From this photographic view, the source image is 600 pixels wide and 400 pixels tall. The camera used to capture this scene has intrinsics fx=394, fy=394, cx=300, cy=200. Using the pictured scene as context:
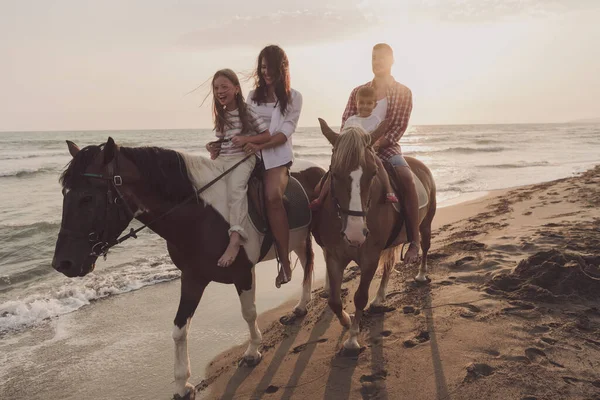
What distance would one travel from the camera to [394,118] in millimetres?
4203

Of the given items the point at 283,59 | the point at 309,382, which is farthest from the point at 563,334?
the point at 283,59

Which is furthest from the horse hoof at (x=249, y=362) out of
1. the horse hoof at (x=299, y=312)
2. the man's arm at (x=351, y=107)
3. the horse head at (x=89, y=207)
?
the man's arm at (x=351, y=107)

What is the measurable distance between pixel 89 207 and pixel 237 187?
3.72ft

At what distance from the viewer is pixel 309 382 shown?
3.37 m

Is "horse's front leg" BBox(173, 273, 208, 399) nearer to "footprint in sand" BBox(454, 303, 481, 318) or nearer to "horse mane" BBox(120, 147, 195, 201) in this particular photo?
"horse mane" BBox(120, 147, 195, 201)

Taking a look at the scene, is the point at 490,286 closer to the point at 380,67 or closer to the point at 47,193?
the point at 380,67

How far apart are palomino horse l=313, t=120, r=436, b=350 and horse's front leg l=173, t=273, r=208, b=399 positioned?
124cm

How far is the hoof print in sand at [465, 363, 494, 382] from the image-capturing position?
9.93 feet

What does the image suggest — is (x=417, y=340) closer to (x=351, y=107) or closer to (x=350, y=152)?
(x=350, y=152)

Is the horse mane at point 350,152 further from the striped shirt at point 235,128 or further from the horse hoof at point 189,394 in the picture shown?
the horse hoof at point 189,394

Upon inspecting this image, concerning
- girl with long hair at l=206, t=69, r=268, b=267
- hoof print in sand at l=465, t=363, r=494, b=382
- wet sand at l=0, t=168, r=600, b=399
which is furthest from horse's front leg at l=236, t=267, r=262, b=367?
hoof print in sand at l=465, t=363, r=494, b=382

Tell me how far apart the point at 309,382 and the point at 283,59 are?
285 cm

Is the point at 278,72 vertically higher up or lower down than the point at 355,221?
higher up

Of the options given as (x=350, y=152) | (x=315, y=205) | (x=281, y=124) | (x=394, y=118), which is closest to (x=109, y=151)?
(x=281, y=124)
